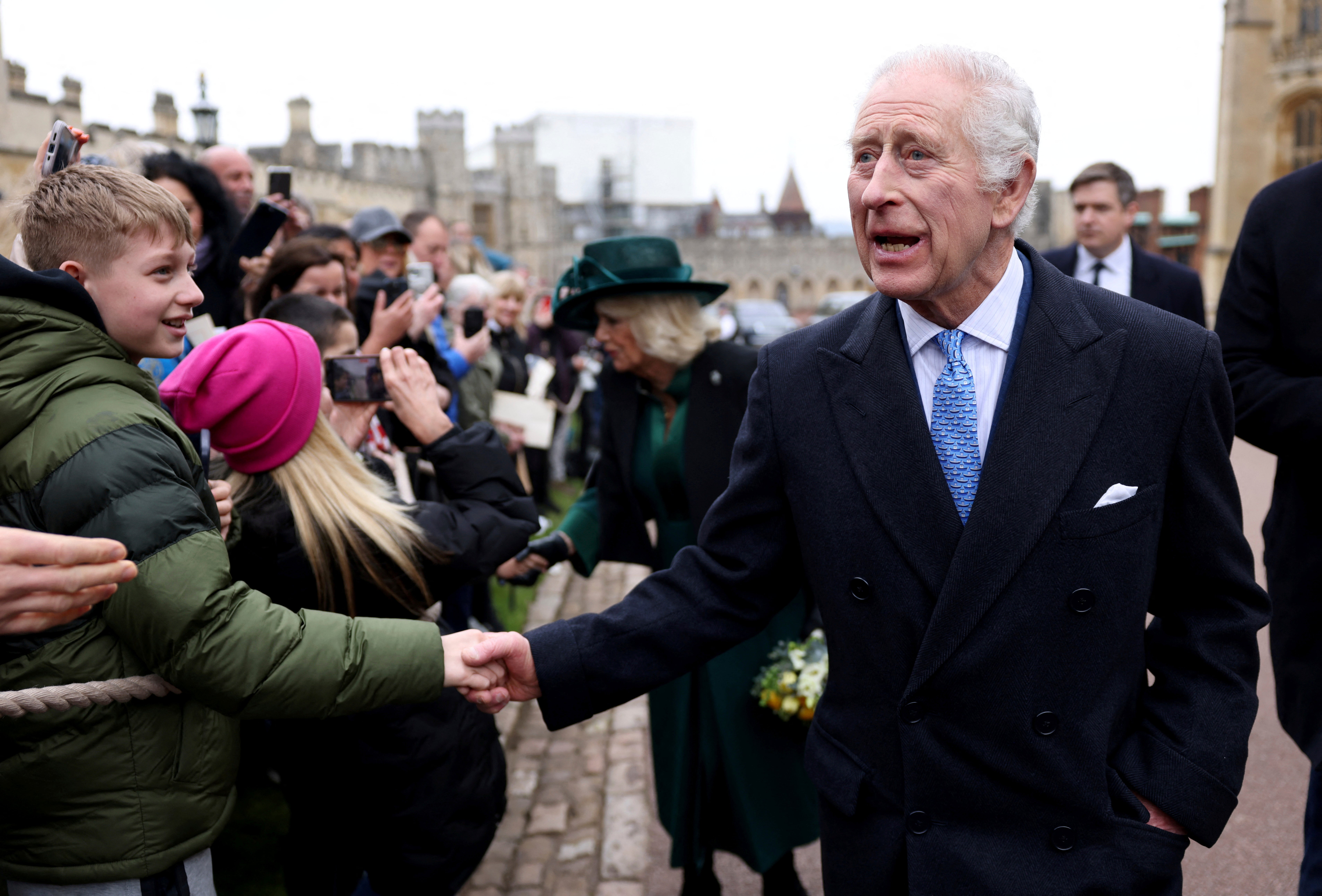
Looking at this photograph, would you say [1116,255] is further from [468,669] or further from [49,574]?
[49,574]

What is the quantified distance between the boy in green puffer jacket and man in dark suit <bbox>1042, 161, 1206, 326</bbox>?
17.7 feet

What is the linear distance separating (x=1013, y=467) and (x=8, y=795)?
2.01 m

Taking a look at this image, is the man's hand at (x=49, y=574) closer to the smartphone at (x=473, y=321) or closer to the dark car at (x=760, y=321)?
the smartphone at (x=473, y=321)

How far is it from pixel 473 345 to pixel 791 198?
9448cm

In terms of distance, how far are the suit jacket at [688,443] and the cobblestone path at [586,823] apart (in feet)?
1.94

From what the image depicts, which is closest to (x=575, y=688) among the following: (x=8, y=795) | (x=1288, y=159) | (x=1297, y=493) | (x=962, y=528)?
(x=962, y=528)

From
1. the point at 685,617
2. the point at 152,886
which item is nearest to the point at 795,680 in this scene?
the point at 685,617

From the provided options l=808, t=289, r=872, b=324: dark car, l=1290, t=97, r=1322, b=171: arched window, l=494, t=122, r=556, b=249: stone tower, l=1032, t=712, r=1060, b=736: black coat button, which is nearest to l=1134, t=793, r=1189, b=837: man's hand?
l=1032, t=712, r=1060, b=736: black coat button

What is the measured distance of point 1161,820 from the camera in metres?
1.98

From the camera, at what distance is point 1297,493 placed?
2998 millimetres

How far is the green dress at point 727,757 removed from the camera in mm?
3664

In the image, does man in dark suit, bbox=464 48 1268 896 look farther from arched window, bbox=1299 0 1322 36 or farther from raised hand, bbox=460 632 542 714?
arched window, bbox=1299 0 1322 36

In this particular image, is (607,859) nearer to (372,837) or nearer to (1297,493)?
(372,837)

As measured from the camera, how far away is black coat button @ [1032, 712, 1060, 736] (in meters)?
1.95
